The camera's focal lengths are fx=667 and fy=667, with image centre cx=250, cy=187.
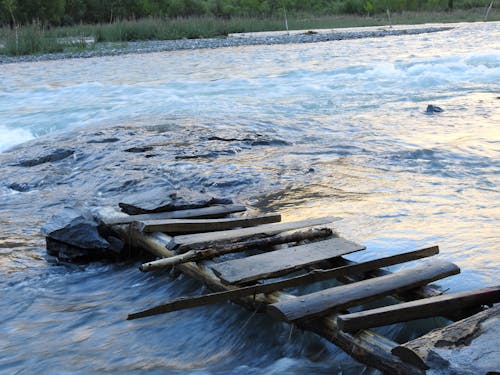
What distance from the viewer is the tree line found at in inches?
2103

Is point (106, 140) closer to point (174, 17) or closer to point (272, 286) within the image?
point (272, 286)

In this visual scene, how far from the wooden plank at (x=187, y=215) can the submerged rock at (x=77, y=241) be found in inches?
5.7

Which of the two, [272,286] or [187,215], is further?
[187,215]

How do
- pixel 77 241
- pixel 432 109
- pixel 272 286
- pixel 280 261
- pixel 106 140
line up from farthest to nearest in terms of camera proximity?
pixel 432 109 < pixel 106 140 < pixel 77 241 < pixel 280 261 < pixel 272 286

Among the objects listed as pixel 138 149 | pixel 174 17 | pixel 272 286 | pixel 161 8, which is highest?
pixel 161 8

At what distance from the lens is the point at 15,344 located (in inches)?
140

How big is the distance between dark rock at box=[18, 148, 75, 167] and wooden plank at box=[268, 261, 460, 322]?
5.76m

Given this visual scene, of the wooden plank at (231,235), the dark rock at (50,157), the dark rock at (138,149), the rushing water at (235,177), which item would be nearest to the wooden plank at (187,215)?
the rushing water at (235,177)

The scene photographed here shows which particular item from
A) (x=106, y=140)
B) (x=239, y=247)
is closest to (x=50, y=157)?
(x=106, y=140)

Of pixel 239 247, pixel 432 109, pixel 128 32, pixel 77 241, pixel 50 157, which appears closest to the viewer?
pixel 239 247

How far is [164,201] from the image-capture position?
5.17 metres

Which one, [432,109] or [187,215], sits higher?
[187,215]

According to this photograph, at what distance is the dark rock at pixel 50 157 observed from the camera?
816 cm

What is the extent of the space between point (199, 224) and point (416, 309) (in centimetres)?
205
